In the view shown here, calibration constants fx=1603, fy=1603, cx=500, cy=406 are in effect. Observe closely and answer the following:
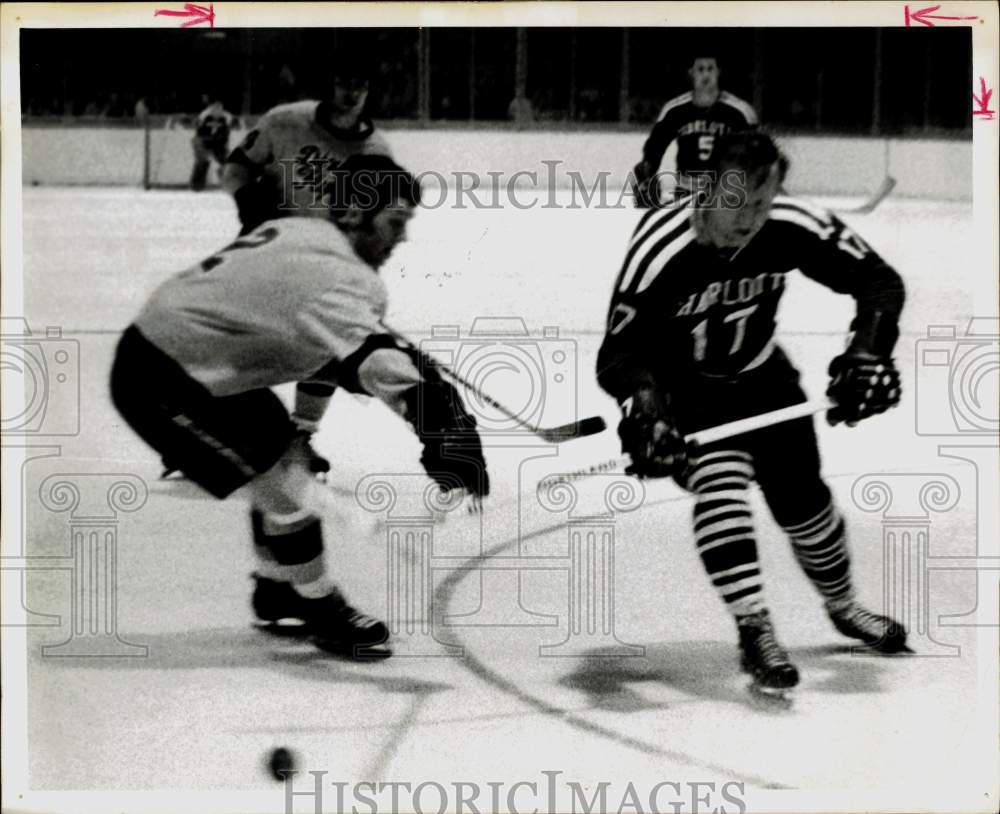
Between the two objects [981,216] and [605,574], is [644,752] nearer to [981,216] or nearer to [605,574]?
[605,574]

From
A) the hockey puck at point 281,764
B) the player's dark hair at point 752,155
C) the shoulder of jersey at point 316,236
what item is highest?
the player's dark hair at point 752,155

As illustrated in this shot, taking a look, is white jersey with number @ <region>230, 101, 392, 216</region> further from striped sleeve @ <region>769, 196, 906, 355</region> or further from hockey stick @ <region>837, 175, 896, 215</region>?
hockey stick @ <region>837, 175, 896, 215</region>

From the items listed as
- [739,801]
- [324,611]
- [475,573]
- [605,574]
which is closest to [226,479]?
[324,611]

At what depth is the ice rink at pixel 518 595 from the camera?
11.9 feet

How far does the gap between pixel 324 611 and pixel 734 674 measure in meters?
0.96

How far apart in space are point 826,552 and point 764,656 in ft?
0.95

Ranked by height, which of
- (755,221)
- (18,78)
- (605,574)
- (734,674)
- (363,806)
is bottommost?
(363,806)

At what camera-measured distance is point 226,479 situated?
147 inches

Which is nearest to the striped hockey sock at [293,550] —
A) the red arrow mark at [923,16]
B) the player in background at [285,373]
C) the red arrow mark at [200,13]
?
the player in background at [285,373]

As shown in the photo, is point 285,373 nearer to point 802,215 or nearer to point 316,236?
point 316,236

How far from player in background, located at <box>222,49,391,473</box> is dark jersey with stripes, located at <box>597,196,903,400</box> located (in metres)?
0.66

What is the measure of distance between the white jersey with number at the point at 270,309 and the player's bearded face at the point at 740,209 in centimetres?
78

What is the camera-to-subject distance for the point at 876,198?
3803 millimetres

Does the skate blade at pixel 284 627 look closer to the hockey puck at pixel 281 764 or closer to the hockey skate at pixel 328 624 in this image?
the hockey skate at pixel 328 624
